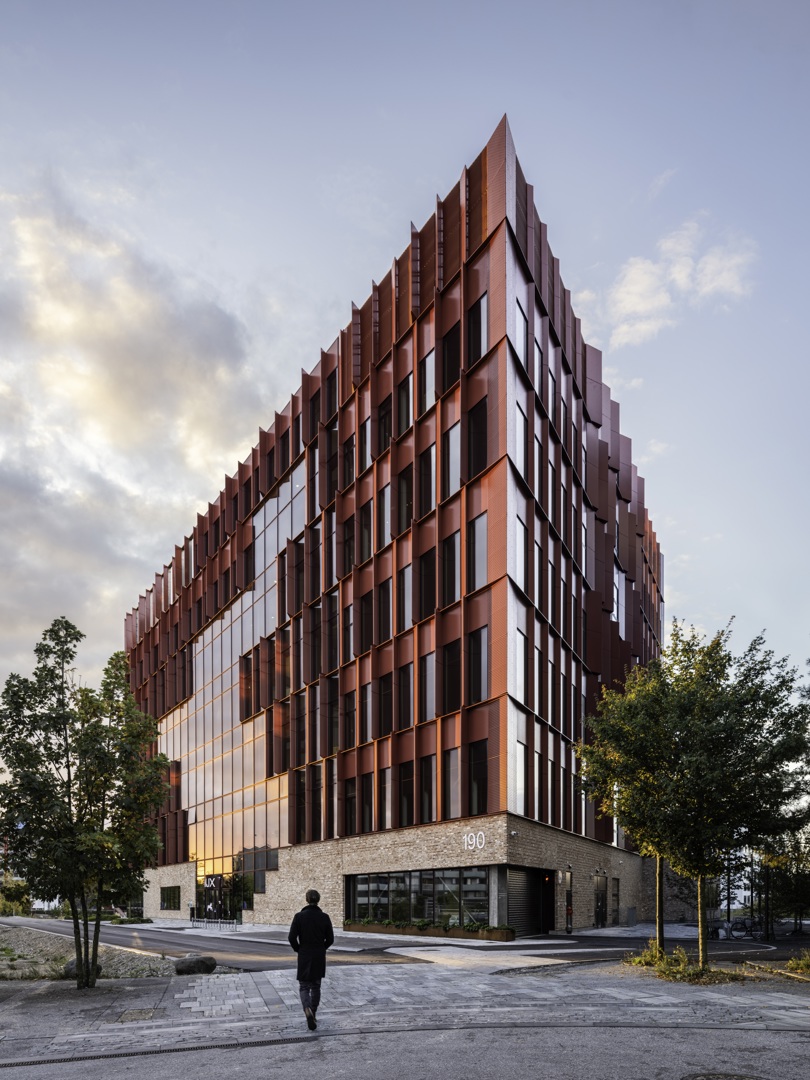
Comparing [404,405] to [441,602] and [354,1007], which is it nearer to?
[441,602]

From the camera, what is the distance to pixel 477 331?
129 feet

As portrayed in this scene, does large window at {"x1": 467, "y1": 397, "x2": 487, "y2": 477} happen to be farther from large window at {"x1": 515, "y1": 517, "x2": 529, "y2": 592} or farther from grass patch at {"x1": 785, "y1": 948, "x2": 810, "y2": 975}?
grass patch at {"x1": 785, "y1": 948, "x2": 810, "y2": 975}

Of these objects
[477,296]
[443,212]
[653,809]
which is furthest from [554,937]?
[443,212]

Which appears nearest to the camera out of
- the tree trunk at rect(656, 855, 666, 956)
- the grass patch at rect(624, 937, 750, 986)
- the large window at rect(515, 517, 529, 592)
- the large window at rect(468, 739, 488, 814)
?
the grass patch at rect(624, 937, 750, 986)

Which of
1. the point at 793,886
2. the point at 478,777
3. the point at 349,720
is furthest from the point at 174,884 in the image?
the point at 793,886

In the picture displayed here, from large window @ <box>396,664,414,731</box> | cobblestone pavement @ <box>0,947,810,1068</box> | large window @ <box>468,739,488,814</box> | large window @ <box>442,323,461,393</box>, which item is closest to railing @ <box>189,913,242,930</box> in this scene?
large window @ <box>396,664,414,731</box>

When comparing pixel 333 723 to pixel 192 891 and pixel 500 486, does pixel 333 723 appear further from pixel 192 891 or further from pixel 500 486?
pixel 192 891

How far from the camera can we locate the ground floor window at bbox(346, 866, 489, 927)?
117 feet

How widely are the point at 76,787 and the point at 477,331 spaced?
82.7 ft

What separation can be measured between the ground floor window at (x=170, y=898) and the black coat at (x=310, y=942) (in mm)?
70894

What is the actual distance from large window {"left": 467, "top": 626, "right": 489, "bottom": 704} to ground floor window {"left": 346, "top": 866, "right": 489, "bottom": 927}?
6.13 metres

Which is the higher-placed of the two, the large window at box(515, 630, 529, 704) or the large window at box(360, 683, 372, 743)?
the large window at box(515, 630, 529, 704)

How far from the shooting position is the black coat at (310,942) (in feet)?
43.5

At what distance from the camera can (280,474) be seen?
60125 millimetres
